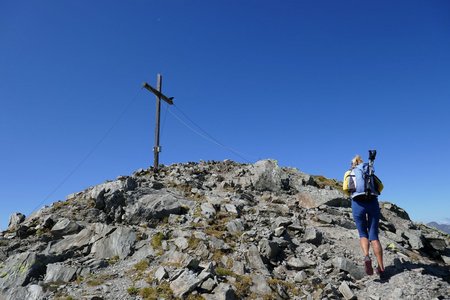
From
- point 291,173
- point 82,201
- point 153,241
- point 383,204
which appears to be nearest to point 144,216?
point 153,241

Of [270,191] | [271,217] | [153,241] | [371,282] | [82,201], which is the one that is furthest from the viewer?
[270,191]

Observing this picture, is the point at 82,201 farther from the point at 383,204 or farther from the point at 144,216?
the point at 383,204

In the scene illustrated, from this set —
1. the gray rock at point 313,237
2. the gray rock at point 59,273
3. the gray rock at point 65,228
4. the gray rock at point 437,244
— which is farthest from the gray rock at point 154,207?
the gray rock at point 437,244

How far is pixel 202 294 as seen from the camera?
920 centimetres

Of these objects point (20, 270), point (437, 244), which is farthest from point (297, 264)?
point (20, 270)

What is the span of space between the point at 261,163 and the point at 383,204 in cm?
834

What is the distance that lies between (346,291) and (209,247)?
490cm

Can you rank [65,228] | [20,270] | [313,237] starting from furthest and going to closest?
[65,228], [313,237], [20,270]

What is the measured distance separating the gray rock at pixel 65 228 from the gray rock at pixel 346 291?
37.5 feet

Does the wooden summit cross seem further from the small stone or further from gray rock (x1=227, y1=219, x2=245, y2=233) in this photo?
the small stone

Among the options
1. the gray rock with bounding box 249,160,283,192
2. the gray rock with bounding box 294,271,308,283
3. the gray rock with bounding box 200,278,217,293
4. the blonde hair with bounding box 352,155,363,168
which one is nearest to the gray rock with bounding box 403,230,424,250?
the blonde hair with bounding box 352,155,363,168

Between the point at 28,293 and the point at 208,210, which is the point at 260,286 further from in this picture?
the point at 28,293

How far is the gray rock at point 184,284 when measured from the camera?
9.22 metres

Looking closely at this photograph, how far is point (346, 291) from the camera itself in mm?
9656
